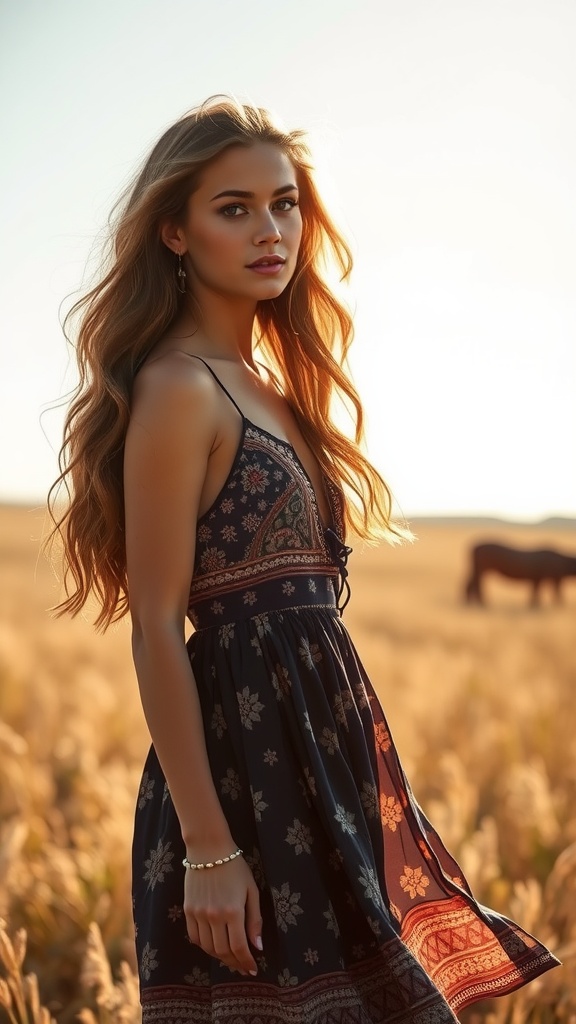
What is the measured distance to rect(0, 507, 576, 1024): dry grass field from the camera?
10.5 ft

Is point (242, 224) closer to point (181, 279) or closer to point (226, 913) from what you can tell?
point (181, 279)

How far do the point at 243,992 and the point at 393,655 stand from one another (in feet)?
16.8

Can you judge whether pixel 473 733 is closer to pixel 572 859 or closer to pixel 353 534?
pixel 572 859

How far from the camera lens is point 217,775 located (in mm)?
2150

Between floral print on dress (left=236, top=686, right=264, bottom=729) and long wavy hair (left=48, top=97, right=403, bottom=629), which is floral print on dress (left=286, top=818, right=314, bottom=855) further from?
long wavy hair (left=48, top=97, right=403, bottom=629)

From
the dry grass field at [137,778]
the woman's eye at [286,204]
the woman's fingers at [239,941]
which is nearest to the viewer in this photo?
the woman's fingers at [239,941]

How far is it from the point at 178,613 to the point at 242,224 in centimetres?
72

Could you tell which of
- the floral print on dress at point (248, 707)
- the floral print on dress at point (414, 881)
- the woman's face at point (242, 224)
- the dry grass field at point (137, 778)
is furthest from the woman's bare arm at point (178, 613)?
the dry grass field at point (137, 778)

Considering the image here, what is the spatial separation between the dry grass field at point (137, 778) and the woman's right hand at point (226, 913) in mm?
611

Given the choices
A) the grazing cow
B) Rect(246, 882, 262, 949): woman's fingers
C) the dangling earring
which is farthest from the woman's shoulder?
the grazing cow

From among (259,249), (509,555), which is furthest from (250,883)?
Answer: (509,555)

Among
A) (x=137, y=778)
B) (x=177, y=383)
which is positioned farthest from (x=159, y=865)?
(x=137, y=778)

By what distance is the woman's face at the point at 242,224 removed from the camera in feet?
7.57

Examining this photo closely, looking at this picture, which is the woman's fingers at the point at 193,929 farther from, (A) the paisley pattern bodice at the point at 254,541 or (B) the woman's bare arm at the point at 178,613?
(A) the paisley pattern bodice at the point at 254,541
